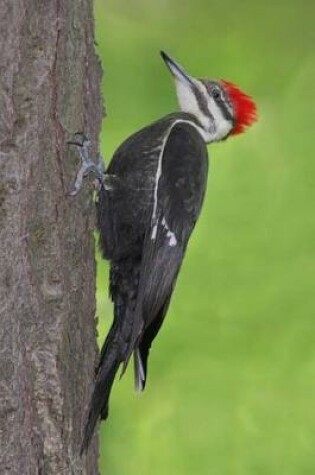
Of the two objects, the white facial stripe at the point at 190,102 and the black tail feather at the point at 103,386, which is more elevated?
the white facial stripe at the point at 190,102

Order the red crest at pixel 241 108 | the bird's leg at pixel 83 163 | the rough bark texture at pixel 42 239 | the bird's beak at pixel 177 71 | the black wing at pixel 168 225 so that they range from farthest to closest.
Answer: the red crest at pixel 241 108 → the bird's beak at pixel 177 71 → the black wing at pixel 168 225 → the bird's leg at pixel 83 163 → the rough bark texture at pixel 42 239

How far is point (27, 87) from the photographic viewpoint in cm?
179

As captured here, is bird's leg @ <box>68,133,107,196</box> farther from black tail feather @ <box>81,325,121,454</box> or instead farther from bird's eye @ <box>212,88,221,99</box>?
bird's eye @ <box>212,88,221,99</box>

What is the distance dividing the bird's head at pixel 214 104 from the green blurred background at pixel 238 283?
0.62ft

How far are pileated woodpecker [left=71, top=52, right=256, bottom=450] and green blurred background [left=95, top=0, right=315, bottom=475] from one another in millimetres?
72

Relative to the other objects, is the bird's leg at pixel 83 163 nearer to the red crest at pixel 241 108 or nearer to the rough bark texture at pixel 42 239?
the rough bark texture at pixel 42 239

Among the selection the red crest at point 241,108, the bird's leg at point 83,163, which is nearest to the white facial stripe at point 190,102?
the red crest at point 241,108

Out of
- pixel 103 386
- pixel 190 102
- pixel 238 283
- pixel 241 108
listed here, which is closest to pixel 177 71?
pixel 241 108

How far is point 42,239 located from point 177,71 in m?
0.86

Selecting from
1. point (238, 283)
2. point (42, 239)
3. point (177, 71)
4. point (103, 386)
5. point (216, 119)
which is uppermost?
point (177, 71)

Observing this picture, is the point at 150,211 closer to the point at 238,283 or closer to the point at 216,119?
the point at 238,283

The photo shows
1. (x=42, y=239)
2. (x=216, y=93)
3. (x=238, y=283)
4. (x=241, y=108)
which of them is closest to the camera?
(x=42, y=239)

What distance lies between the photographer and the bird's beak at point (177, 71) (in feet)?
7.97

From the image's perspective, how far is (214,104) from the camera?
2895 millimetres
